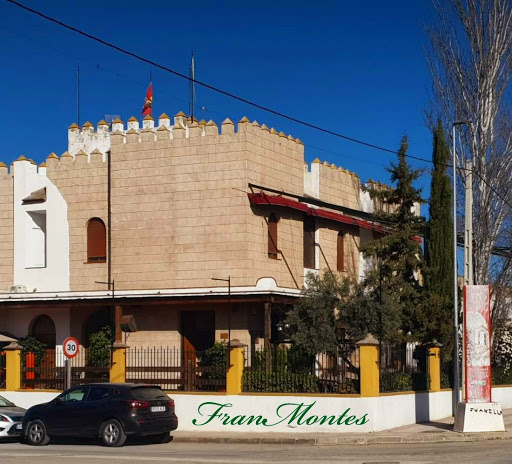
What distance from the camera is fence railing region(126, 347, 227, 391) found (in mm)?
26516

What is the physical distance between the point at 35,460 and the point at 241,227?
539 inches

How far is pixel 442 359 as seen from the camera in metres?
30.9

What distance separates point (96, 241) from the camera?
114 ft

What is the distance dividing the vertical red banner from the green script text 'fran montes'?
283 centimetres

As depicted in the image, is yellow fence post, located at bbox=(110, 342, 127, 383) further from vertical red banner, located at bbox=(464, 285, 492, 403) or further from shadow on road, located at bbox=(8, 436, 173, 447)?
vertical red banner, located at bbox=(464, 285, 492, 403)

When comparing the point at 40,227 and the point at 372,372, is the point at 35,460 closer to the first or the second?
the point at 372,372

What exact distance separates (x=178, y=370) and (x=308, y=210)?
9.54 meters

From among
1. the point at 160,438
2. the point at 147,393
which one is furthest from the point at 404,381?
the point at 147,393

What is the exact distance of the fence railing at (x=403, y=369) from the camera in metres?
26.3

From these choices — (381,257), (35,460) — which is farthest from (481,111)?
(35,460)

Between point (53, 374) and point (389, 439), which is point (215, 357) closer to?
point (53, 374)

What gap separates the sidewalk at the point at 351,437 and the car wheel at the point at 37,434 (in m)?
3.29

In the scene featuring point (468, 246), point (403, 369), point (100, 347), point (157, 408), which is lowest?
point (157, 408)

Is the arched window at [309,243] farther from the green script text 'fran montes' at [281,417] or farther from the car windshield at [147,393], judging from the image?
the car windshield at [147,393]
